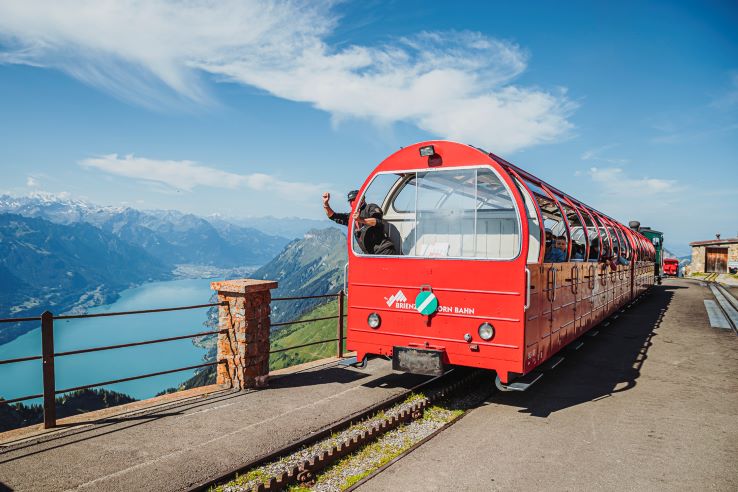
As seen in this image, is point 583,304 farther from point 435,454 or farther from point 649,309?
point 649,309

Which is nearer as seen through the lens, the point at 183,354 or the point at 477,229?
the point at 477,229

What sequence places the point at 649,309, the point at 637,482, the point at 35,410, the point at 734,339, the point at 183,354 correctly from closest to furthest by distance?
the point at 637,482
the point at 734,339
the point at 649,309
the point at 35,410
the point at 183,354

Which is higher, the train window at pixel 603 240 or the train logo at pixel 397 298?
the train window at pixel 603 240

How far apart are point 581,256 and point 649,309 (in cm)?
1199

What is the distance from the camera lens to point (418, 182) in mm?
6777

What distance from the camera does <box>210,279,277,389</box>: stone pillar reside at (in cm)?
675

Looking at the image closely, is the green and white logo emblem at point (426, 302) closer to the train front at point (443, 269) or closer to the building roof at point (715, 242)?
the train front at point (443, 269)

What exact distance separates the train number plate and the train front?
1 centimetres

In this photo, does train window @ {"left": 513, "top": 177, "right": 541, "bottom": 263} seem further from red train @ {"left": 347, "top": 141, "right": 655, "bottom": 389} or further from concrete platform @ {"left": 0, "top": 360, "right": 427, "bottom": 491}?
concrete platform @ {"left": 0, "top": 360, "right": 427, "bottom": 491}

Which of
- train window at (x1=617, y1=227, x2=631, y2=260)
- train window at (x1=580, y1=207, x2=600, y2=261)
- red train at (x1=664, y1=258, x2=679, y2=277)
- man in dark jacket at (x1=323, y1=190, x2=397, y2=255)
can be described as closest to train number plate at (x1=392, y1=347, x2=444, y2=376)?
man in dark jacket at (x1=323, y1=190, x2=397, y2=255)

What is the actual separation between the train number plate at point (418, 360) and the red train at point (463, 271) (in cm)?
1

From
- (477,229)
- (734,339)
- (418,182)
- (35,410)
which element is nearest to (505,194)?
(477,229)

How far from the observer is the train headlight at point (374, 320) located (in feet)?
22.0

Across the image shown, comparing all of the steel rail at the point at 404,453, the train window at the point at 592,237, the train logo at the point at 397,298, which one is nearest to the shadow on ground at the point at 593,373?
the steel rail at the point at 404,453
